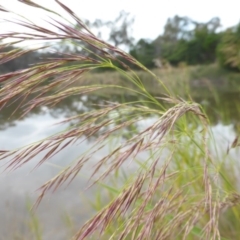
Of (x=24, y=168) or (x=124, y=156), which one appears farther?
(x=24, y=168)

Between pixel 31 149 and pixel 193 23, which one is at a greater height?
pixel 193 23

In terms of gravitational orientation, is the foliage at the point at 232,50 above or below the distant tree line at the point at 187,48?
below

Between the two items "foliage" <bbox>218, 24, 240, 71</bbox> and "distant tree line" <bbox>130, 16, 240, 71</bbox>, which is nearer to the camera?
"foliage" <bbox>218, 24, 240, 71</bbox>

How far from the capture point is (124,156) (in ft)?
1.48

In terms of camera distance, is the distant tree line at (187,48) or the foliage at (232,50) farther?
the distant tree line at (187,48)

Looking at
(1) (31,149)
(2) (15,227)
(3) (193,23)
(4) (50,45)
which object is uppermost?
(3) (193,23)

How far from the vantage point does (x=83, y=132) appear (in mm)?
474

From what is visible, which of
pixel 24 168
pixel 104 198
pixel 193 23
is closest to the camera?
pixel 104 198

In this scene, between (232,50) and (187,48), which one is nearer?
(232,50)

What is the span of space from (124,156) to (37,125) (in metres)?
2.99

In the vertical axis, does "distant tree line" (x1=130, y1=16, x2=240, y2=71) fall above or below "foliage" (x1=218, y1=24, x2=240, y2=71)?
above

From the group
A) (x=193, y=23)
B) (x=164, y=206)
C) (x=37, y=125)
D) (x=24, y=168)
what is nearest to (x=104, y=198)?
(x=24, y=168)

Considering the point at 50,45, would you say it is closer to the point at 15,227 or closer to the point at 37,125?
the point at 15,227

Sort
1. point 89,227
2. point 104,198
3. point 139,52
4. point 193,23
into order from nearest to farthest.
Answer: point 89,227 → point 104,198 → point 139,52 → point 193,23
